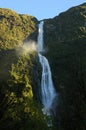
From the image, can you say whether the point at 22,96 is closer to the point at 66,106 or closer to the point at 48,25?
the point at 66,106

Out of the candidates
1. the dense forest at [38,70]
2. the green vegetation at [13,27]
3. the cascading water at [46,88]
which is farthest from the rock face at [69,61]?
the green vegetation at [13,27]

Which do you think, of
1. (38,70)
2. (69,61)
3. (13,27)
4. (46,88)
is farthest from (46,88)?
(13,27)

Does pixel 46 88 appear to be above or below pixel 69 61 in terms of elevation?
below

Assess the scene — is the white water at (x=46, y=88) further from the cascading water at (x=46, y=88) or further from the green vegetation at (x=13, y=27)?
the green vegetation at (x=13, y=27)

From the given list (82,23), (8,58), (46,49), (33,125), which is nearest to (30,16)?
(82,23)

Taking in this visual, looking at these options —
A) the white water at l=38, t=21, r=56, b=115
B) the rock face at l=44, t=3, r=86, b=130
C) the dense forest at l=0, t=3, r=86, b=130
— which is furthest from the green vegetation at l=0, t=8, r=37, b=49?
the white water at l=38, t=21, r=56, b=115

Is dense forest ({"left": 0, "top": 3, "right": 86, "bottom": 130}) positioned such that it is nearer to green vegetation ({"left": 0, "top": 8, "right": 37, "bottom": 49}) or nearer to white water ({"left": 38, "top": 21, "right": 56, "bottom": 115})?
green vegetation ({"left": 0, "top": 8, "right": 37, "bottom": 49})

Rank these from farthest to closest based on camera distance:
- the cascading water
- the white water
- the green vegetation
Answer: the green vegetation, the white water, the cascading water

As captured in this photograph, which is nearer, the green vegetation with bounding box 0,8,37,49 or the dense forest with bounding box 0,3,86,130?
the dense forest with bounding box 0,3,86,130

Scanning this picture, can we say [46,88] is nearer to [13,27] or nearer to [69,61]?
[69,61]

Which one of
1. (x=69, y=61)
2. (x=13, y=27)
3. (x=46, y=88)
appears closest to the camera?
(x=46, y=88)
